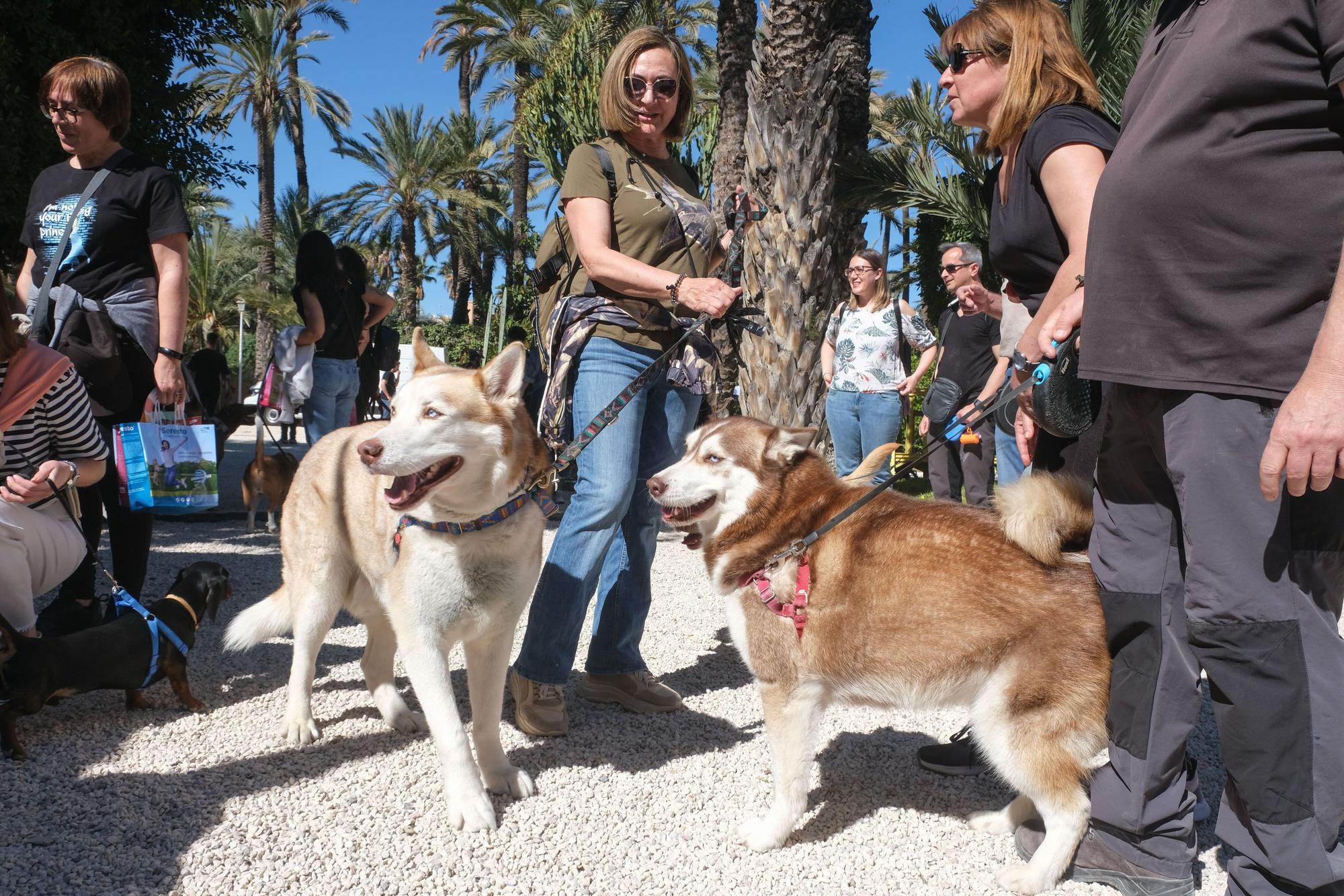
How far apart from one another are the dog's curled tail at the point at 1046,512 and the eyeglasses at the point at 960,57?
1.19 m

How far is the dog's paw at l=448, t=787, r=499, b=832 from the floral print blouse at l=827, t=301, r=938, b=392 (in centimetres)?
464

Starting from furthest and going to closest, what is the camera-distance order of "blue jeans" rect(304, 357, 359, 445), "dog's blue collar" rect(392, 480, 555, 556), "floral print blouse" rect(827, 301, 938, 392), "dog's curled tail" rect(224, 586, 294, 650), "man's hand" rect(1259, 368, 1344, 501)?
"blue jeans" rect(304, 357, 359, 445) → "floral print blouse" rect(827, 301, 938, 392) → "dog's curled tail" rect(224, 586, 294, 650) → "dog's blue collar" rect(392, 480, 555, 556) → "man's hand" rect(1259, 368, 1344, 501)

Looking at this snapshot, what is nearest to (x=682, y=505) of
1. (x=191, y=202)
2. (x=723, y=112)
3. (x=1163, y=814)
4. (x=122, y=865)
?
(x=1163, y=814)

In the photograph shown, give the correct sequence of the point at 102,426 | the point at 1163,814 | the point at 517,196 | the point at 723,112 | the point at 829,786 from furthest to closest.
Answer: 1. the point at 517,196
2. the point at 723,112
3. the point at 102,426
4. the point at 829,786
5. the point at 1163,814

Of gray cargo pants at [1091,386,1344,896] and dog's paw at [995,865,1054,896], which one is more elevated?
gray cargo pants at [1091,386,1344,896]

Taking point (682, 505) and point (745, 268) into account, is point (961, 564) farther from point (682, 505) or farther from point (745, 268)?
point (745, 268)

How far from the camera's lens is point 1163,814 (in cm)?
216

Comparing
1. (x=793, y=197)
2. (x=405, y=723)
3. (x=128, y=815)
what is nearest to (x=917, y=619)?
(x=405, y=723)

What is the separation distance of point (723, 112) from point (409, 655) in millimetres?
9262

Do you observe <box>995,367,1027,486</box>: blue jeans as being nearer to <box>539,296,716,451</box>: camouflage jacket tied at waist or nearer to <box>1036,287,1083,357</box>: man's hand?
<box>539,296,716,451</box>: camouflage jacket tied at waist

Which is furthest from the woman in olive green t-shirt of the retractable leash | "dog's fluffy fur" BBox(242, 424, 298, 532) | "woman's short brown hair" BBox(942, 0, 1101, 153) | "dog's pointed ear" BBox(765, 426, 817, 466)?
"dog's fluffy fur" BBox(242, 424, 298, 532)

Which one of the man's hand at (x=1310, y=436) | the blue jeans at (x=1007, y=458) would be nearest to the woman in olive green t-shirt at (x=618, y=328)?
the man's hand at (x=1310, y=436)

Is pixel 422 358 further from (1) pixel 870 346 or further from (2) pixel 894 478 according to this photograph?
(1) pixel 870 346

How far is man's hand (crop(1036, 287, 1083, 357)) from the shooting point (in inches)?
84.0
